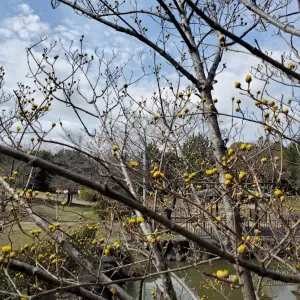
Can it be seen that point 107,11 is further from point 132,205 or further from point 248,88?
point 132,205

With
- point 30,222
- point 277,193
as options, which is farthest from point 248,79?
point 30,222

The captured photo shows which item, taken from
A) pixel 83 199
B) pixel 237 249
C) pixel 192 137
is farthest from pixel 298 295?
pixel 83 199

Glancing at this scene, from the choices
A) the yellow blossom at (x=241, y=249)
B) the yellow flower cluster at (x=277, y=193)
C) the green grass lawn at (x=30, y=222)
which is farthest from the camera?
the green grass lawn at (x=30, y=222)

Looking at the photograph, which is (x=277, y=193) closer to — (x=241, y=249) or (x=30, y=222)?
(x=241, y=249)

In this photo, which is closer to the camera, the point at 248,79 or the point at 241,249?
the point at 241,249

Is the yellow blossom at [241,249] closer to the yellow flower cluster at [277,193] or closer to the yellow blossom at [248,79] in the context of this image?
the yellow flower cluster at [277,193]

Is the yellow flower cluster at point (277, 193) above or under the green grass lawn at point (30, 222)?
above

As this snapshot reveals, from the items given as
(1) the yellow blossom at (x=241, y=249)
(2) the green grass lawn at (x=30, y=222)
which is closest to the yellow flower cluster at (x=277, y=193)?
(1) the yellow blossom at (x=241, y=249)

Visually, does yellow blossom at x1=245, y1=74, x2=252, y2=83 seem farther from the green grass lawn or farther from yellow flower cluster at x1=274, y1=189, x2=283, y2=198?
the green grass lawn

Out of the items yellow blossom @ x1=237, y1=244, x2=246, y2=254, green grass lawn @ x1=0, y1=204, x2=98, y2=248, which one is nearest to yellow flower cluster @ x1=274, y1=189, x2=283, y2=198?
yellow blossom @ x1=237, y1=244, x2=246, y2=254

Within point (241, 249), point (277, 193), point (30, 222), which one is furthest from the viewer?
point (30, 222)

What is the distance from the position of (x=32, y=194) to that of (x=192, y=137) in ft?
12.6

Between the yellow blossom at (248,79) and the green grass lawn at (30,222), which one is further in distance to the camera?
the green grass lawn at (30,222)

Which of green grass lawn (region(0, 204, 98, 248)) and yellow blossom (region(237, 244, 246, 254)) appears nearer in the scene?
yellow blossom (region(237, 244, 246, 254))
